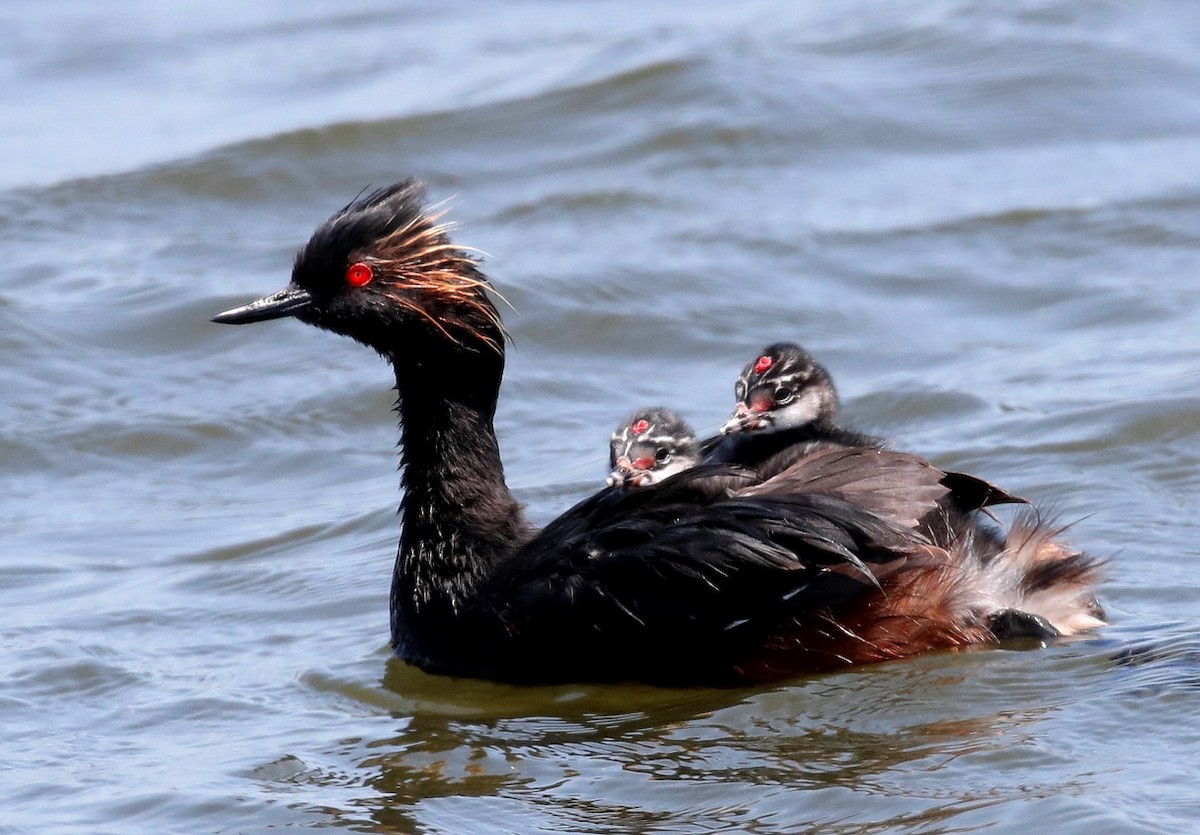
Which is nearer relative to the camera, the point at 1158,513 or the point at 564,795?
the point at 564,795

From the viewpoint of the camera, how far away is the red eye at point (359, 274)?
24.8 feet

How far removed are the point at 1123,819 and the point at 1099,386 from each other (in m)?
5.01

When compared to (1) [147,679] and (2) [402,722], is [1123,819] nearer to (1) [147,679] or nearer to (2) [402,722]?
(2) [402,722]

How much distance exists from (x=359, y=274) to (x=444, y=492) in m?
0.92

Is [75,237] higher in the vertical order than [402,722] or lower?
higher

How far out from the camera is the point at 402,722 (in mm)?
7117

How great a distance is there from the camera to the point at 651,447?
746 cm

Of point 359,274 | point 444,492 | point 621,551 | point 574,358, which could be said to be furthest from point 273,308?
point 574,358

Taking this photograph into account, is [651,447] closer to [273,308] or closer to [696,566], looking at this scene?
[696,566]

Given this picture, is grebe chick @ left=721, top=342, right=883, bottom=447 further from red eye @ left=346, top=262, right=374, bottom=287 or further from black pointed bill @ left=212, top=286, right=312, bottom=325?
black pointed bill @ left=212, top=286, right=312, bottom=325

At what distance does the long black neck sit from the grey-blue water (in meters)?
0.29

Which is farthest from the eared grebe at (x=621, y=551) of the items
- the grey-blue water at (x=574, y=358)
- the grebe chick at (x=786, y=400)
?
the grebe chick at (x=786, y=400)

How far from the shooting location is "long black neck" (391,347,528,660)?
7.52 metres

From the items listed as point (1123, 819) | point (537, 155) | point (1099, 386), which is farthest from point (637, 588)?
point (537, 155)
